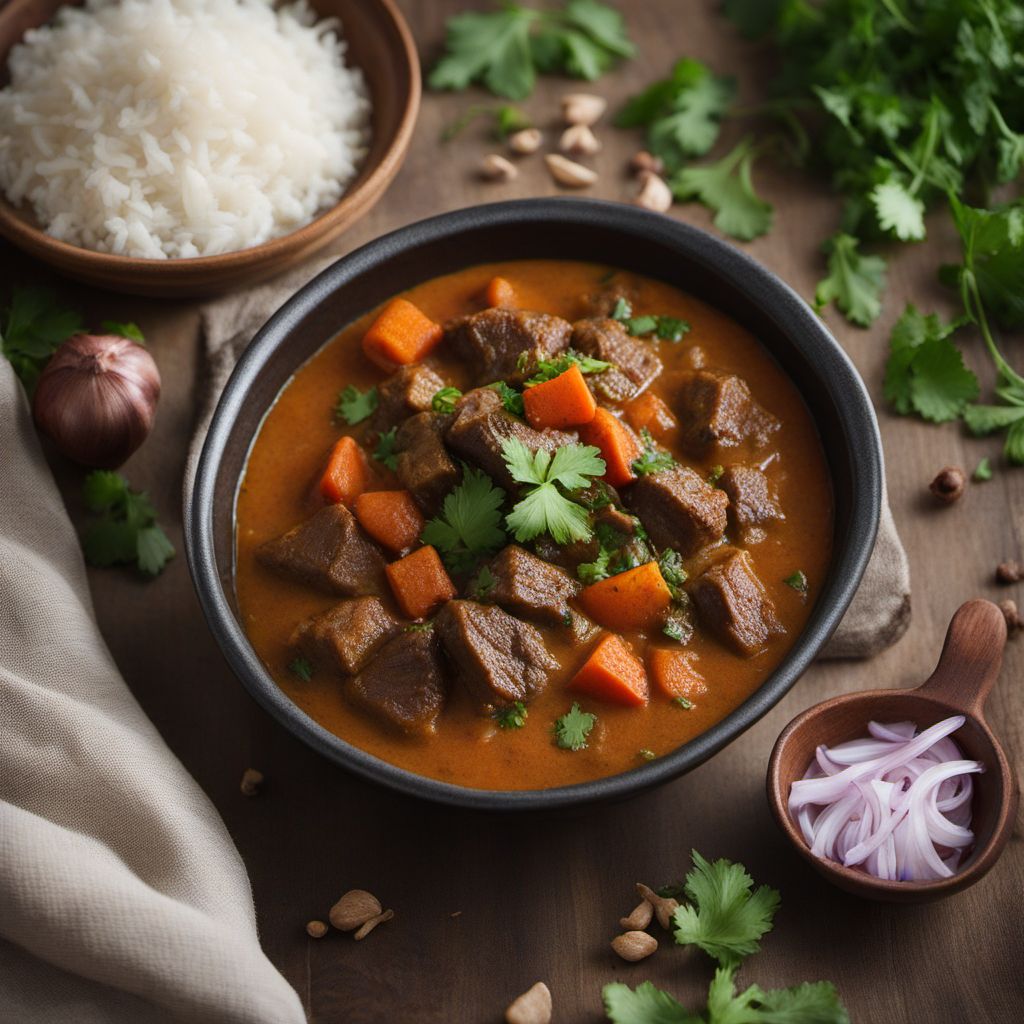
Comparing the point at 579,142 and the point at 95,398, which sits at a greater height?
the point at 579,142

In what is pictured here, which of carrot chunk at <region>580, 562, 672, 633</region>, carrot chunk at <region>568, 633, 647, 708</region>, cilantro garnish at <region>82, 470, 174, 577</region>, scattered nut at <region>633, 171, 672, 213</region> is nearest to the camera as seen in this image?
carrot chunk at <region>568, 633, 647, 708</region>

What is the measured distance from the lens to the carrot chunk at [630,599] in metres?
4.31

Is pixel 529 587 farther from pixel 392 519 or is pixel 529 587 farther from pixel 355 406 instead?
pixel 355 406

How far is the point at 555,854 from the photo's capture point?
4.48 m

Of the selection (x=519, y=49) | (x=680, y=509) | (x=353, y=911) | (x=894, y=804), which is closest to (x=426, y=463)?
(x=680, y=509)

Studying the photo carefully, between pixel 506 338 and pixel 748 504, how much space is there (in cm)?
104

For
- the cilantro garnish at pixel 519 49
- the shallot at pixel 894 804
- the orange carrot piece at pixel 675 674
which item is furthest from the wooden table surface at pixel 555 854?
the cilantro garnish at pixel 519 49

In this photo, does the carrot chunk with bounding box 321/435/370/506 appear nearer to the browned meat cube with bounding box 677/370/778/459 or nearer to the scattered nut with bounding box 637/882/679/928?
the browned meat cube with bounding box 677/370/778/459

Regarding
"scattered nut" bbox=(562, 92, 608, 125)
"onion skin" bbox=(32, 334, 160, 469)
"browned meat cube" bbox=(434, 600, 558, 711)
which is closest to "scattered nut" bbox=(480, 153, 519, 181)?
A: "scattered nut" bbox=(562, 92, 608, 125)

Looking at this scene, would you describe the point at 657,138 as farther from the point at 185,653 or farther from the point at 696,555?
the point at 185,653

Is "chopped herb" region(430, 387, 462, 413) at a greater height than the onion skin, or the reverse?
"chopped herb" region(430, 387, 462, 413)

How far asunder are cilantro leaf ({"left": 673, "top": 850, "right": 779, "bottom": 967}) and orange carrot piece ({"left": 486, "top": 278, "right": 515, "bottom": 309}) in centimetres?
212

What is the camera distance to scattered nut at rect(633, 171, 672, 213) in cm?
570

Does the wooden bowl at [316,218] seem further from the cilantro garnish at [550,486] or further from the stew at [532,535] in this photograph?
the cilantro garnish at [550,486]
